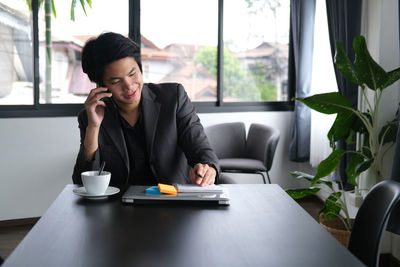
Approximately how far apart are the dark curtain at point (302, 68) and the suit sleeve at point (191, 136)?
2.24 m

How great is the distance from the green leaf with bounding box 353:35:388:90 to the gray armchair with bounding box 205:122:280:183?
1389 millimetres

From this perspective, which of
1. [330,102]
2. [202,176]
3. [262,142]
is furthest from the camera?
[262,142]

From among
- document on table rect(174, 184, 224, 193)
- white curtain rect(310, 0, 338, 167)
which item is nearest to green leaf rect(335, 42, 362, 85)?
document on table rect(174, 184, 224, 193)

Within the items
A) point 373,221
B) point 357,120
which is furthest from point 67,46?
point 373,221

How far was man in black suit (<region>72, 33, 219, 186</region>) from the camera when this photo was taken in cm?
212

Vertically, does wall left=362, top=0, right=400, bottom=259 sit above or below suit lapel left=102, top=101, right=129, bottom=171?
above

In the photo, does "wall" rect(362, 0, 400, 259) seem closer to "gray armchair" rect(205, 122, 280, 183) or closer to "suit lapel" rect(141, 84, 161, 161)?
"gray armchair" rect(205, 122, 280, 183)

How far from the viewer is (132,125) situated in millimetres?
2318

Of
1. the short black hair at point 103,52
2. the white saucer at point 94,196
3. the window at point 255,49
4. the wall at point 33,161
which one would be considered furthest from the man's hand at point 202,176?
the window at point 255,49

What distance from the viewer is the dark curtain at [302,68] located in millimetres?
4348

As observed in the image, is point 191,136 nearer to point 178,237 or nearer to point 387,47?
point 178,237

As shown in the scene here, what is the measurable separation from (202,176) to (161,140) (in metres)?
0.46

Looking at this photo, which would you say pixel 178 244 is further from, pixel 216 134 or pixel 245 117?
pixel 245 117

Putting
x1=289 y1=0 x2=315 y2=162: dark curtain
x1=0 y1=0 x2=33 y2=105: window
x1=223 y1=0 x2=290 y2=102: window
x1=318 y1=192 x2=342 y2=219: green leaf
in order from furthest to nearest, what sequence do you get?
x1=223 y1=0 x2=290 y2=102: window → x1=289 y1=0 x2=315 y2=162: dark curtain → x1=0 y1=0 x2=33 y2=105: window → x1=318 y1=192 x2=342 y2=219: green leaf
